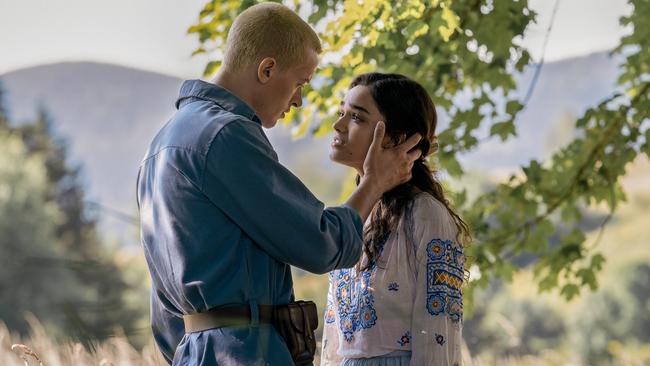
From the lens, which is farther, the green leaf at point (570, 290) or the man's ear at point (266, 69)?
the green leaf at point (570, 290)

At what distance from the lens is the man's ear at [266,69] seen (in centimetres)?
188

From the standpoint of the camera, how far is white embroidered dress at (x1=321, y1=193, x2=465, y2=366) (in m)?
2.13

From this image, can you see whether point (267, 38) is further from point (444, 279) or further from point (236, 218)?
point (444, 279)

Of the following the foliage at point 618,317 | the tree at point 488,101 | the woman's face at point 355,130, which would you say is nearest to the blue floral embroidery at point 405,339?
the woman's face at point 355,130

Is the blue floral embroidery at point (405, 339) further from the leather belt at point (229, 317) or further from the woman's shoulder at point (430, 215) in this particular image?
the leather belt at point (229, 317)

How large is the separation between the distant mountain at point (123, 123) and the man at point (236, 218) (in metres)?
21.1

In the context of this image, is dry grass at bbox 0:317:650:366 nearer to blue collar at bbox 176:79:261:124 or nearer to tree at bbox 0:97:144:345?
blue collar at bbox 176:79:261:124

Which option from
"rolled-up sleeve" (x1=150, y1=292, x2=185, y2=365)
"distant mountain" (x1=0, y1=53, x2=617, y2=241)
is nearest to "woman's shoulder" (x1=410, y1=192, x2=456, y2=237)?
"rolled-up sleeve" (x1=150, y1=292, x2=185, y2=365)

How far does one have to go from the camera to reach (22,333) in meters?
21.3

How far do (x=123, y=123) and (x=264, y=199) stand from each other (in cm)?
2512

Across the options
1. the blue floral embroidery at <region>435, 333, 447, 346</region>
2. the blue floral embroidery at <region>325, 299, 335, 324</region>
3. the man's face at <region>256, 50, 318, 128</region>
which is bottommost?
the blue floral embroidery at <region>435, 333, 447, 346</region>

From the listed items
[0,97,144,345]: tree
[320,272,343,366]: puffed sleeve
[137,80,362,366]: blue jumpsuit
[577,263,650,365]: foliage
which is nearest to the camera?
[137,80,362,366]: blue jumpsuit

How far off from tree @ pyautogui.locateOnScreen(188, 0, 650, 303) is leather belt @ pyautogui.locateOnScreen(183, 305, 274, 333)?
1.97m

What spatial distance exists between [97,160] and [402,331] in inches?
933
